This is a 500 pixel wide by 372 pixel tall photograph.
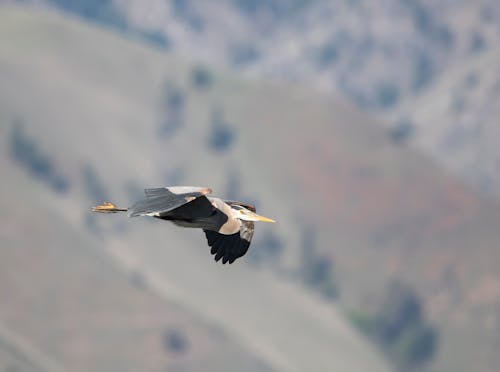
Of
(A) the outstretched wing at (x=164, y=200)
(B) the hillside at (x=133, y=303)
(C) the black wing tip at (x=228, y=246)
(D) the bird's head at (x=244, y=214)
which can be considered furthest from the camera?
(B) the hillside at (x=133, y=303)

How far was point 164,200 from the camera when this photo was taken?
21.1 metres

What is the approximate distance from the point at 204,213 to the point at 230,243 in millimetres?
1893

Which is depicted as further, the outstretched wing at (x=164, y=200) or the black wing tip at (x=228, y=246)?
the black wing tip at (x=228, y=246)

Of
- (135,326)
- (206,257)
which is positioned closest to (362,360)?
(206,257)

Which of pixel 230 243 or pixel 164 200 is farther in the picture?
pixel 230 243

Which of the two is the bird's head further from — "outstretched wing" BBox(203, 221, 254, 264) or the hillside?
the hillside

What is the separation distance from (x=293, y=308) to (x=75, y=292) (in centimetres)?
4299

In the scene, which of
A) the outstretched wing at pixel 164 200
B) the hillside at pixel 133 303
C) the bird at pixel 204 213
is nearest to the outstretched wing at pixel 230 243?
the bird at pixel 204 213

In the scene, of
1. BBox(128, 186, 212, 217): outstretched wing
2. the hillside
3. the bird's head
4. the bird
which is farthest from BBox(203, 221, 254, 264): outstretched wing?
the hillside

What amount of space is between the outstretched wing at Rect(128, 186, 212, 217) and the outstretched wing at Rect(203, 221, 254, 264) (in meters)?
1.88

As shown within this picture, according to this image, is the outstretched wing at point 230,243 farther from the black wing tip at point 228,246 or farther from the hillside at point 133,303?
the hillside at point 133,303

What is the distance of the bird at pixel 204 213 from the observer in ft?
68.6

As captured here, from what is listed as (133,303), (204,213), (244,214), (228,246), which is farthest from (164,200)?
(133,303)

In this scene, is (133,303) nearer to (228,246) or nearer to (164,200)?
(228,246)
